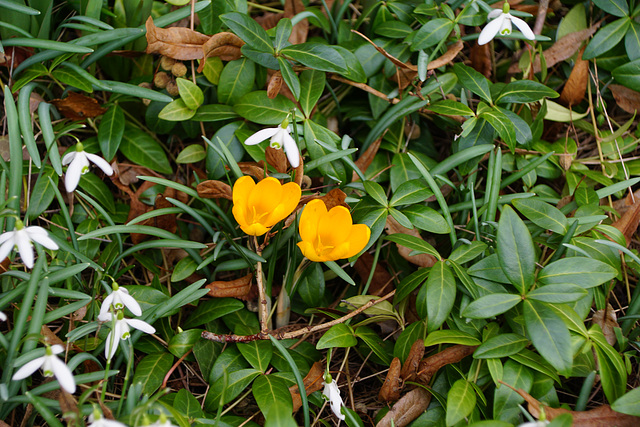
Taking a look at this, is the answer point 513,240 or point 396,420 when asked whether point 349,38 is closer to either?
point 513,240

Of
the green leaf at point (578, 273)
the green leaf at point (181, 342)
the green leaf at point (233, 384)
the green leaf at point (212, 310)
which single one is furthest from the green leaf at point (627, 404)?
the green leaf at point (181, 342)

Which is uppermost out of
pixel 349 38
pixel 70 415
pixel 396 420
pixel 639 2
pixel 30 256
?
pixel 639 2

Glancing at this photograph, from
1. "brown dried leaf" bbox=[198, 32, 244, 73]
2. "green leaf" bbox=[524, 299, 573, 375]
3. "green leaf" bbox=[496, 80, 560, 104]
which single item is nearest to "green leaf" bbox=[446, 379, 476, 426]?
"green leaf" bbox=[524, 299, 573, 375]

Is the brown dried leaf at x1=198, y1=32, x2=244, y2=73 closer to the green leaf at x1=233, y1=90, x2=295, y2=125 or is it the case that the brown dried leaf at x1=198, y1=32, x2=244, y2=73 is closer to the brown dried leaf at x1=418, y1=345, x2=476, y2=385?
the green leaf at x1=233, y1=90, x2=295, y2=125

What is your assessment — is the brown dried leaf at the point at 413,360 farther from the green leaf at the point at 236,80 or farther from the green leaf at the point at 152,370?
the green leaf at the point at 236,80

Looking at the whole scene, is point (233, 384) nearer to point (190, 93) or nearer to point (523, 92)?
point (190, 93)

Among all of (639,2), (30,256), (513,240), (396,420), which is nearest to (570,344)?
(513,240)
